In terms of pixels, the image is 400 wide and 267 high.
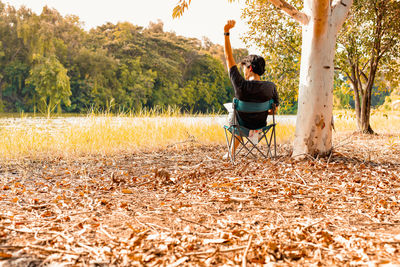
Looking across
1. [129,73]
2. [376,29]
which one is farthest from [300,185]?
[129,73]

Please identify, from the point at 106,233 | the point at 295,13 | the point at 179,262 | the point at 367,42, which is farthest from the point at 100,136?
the point at 367,42

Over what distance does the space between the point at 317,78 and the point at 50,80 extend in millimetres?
21991

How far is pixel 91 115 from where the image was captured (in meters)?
6.88

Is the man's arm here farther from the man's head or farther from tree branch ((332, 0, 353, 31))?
tree branch ((332, 0, 353, 31))

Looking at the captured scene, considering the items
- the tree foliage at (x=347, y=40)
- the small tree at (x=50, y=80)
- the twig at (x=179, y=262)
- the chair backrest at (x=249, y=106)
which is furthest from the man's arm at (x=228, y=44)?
the small tree at (x=50, y=80)

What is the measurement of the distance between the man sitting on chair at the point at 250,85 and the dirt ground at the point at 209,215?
1.77ft

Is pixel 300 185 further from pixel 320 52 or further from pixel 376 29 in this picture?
pixel 376 29

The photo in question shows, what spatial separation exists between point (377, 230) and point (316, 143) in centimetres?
204

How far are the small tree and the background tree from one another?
18.4 metres

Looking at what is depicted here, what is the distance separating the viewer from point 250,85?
156 inches

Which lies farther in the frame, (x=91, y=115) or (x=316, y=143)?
(x=91, y=115)

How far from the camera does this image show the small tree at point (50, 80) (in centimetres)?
2223

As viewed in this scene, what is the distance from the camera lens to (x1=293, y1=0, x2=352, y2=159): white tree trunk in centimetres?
388

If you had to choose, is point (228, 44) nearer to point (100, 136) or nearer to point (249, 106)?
point (249, 106)
